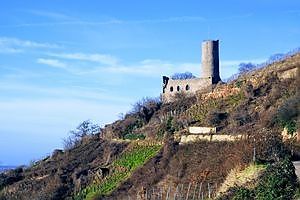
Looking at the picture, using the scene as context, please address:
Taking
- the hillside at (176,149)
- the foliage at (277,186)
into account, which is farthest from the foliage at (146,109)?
the foliage at (277,186)

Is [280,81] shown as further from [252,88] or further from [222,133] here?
[222,133]

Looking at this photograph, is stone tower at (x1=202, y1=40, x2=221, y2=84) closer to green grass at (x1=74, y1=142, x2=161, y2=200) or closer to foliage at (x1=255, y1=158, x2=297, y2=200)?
green grass at (x1=74, y1=142, x2=161, y2=200)

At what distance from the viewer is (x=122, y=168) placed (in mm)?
46750

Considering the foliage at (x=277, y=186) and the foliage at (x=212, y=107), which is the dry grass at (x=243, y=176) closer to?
the foliage at (x=277, y=186)

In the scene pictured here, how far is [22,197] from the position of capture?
48.5 meters

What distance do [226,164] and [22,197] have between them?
19610mm

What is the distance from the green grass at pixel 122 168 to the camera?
4422 cm

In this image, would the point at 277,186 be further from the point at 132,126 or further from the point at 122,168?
A: the point at 132,126

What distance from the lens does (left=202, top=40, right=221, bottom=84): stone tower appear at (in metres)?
61.3

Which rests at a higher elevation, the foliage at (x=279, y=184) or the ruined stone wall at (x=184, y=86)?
the ruined stone wall at (x=184, y=86)

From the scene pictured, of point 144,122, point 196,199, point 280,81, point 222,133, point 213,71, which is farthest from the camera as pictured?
point 213,71

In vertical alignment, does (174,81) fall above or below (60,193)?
above

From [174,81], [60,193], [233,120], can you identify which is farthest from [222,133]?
[174,81]

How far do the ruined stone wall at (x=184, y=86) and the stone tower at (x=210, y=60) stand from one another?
26.9 inches
